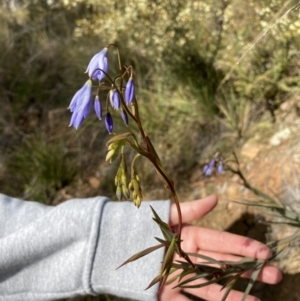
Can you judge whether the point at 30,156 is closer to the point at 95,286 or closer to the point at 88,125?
the point at 88,125

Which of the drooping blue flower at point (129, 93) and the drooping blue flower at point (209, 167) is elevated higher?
the drooping blue flower at point (129, 93)

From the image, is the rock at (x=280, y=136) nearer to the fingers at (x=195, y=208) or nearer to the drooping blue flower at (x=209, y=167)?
the drooping blue flower at (x=209, y=167)

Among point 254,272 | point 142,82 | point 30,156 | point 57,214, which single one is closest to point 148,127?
point 142,82

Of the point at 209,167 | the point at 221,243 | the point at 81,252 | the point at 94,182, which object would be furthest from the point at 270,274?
the point at 94,182

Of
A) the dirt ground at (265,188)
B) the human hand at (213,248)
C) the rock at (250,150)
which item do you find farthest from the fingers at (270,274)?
the rock at (250,150)

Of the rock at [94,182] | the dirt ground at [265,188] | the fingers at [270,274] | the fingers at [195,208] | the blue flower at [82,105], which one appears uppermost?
the blue flower at [82,105]

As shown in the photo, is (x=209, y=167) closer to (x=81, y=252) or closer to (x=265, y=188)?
(x=265, y=188)

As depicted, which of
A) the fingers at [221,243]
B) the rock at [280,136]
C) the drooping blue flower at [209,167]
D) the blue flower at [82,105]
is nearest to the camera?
the blue flower at [82,105]
